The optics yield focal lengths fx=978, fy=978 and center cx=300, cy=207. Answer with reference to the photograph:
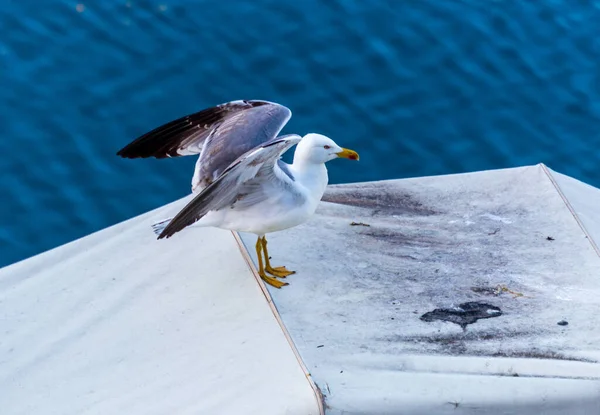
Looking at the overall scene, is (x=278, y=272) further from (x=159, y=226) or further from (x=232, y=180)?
(x=159, y=226)

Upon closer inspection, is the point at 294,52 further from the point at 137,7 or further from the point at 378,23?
the point at 137,7

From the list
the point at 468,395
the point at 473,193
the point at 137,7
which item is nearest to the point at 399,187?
the point at 473,193

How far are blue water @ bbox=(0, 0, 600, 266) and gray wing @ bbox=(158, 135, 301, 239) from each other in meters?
3.24

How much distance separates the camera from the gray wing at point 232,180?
446cm

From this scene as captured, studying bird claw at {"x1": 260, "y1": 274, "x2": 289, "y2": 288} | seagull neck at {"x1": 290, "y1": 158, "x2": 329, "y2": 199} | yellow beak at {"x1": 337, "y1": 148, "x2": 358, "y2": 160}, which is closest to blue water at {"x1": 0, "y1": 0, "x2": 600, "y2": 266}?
yellow beak at {"x1": 337, "y1": 148, "x2": 358, "y2": 160}

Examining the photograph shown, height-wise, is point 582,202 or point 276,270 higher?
point 582,202

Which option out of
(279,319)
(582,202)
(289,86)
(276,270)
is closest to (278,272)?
(276,270)

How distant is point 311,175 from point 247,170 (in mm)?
579

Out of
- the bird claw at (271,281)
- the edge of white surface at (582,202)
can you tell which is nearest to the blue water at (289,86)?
the edge of white surface at (582,202)

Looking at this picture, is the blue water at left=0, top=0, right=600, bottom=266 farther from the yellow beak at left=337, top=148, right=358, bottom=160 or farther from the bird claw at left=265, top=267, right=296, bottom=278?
the bird claw at left=265, top=267, right=296, bottom=278

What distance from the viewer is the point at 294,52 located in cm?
905

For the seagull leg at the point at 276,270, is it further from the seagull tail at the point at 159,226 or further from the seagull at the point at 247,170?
the seagull tail at the point at 159,226

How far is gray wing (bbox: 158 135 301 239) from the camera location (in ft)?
14.6

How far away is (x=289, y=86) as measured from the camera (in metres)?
8.76
